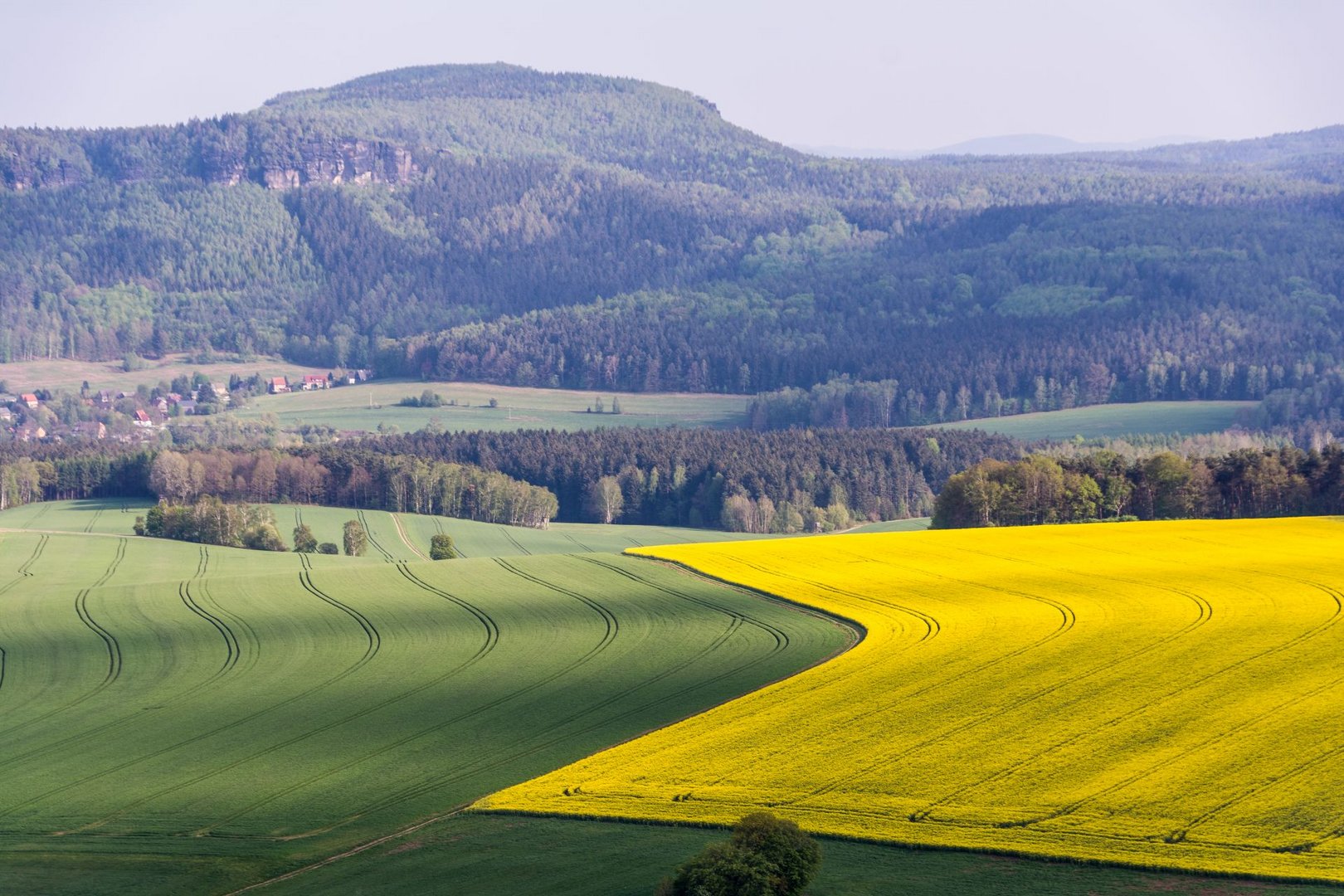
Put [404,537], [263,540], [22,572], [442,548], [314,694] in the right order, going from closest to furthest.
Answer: [314,694], [22,572], [442,548], [263,540], [404,537]

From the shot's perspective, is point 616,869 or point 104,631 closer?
point 616,869

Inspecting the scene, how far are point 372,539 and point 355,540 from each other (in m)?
5.38

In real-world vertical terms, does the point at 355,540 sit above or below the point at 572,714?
below

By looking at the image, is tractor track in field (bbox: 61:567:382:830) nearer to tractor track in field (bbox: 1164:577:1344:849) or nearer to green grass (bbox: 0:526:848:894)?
green grass (bbox: 0:526:848:894)

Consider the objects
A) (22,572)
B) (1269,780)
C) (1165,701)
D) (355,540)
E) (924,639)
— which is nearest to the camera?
(1269,780)

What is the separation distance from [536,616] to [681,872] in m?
32.5

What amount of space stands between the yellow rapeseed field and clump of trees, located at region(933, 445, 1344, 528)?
3837cm

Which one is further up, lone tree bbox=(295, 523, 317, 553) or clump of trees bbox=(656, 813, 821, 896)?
clump of trees bbox=(656, 813, 821, 896)

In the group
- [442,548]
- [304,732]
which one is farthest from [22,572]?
[304,732]

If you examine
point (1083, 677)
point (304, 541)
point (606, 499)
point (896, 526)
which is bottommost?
point (896, 526)

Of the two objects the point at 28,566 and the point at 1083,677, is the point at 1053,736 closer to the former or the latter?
the point at 1083,677

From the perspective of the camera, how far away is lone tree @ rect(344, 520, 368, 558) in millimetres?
114375

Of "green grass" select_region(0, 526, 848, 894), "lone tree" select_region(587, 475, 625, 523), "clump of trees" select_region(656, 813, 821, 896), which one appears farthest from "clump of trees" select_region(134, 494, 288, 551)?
"clump of trees" select_region(656, 813, 821, 896)

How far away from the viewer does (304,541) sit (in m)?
114
